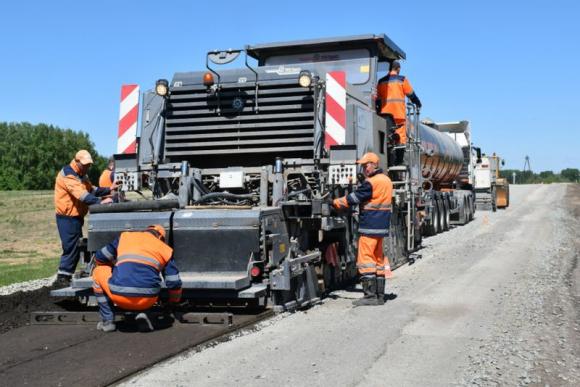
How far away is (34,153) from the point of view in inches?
3605

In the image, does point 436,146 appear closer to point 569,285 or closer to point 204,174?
point 569,285

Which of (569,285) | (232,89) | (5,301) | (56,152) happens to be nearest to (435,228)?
(569,285)

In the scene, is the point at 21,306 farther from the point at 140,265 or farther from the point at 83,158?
the point at 140,265

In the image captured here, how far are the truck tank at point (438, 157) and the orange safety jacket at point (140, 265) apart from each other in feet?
33.9

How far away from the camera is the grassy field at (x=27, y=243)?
38.8 feet

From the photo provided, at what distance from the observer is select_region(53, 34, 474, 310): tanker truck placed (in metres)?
6.89

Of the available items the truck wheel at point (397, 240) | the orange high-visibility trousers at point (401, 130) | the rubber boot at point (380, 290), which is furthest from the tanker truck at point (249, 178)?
the truck wheel at point (397, 240)

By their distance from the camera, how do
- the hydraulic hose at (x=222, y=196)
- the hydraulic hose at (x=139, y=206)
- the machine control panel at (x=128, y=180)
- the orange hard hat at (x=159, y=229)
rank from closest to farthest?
1. the orange hard hat at (x=159, y=229)
2. the hydraulic hose at (x=139, y=206)
3. the hydraulic hose at (x=222, y=196)
4. the machine control panel at (x=128, y=180)

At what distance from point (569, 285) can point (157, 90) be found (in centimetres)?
621

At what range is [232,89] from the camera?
8.21m

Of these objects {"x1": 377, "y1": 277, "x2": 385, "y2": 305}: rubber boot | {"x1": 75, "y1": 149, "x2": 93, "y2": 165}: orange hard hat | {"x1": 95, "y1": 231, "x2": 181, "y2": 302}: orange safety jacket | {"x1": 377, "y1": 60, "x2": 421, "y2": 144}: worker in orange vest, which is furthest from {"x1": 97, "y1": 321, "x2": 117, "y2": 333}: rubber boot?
{"x1": 377, "y1": 60, "x2": 421, "y2": 144}: worker in orange vest

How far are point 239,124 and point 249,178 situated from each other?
729 millimetres

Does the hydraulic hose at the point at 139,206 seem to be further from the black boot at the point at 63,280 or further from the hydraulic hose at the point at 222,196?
the black boot at the point at 63,280

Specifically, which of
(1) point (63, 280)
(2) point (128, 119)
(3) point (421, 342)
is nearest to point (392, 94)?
(2) point (128, 119)
